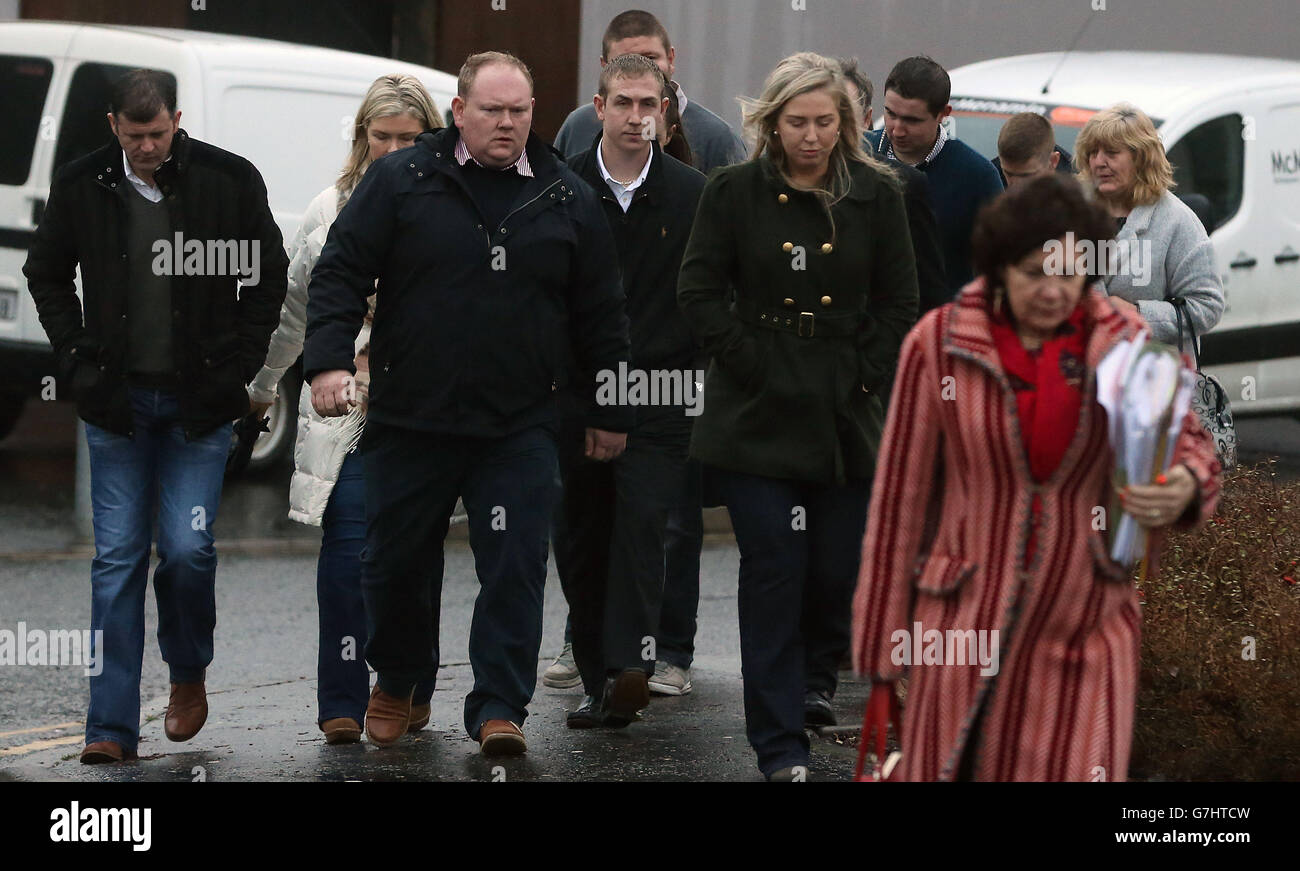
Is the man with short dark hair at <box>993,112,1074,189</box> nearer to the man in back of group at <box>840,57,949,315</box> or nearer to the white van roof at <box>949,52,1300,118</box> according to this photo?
the man in back of group at <box>840,57,949,315</box>

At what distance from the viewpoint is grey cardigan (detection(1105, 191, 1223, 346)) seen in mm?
7555

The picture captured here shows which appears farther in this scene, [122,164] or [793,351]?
[122,164]

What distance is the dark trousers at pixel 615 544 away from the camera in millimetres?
6961

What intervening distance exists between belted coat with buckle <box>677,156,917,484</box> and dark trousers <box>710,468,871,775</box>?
0.26 ft

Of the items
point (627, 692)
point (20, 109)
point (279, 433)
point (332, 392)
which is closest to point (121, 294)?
point (332, 392)

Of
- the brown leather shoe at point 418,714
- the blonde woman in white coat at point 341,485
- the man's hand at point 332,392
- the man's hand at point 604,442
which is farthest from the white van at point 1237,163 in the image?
the man's hand at point 332,392

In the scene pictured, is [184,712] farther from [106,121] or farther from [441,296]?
[106,121]

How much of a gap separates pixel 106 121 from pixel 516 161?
20.3 feet

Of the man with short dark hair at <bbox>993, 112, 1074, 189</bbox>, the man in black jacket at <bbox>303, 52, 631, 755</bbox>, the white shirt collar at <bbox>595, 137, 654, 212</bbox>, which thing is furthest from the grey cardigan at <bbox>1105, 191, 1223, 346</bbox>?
the man in black jacket at <bbox>303, 52, 631, 755</bbox>

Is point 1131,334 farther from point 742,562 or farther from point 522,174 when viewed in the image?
point 522,174

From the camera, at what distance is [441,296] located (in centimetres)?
618

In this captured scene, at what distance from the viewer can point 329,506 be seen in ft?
22.4
